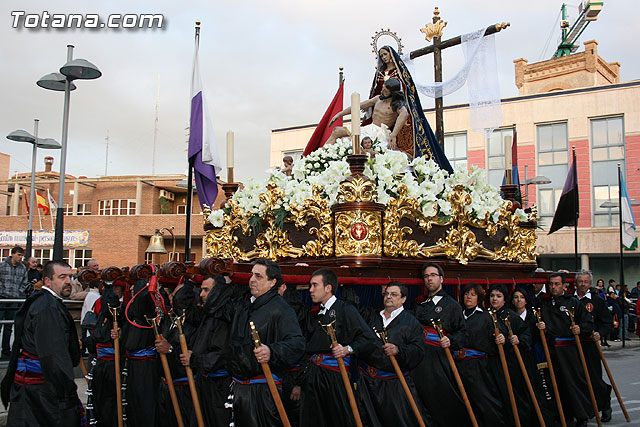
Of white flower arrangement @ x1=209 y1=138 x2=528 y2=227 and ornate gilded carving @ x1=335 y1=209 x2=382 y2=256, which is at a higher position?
white flower arrangement @ x1=209 y1=138 x2=528 y2=227

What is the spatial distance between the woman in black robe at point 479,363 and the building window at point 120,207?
3702cm

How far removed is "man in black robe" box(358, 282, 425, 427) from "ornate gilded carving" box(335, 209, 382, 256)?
400 mm

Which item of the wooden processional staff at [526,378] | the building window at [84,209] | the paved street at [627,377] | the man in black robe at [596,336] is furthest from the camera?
the building window at [84,209]

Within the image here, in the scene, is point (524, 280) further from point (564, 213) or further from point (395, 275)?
point (564, 213)

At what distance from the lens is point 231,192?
7590mm

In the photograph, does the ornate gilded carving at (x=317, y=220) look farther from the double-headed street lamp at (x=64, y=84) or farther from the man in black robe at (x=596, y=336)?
the double-headed street lamp at (x=64, y=84)

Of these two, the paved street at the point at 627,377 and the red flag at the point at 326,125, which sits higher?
the red flag at the point at 326,125

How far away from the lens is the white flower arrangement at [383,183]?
20.2 ft

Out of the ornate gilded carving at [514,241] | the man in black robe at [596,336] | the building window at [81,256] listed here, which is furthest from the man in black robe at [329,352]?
the building window at [81,256]

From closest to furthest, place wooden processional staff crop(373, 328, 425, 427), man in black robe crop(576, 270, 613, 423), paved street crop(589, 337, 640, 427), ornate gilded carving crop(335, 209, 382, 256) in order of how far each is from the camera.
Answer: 1. wooden processional staff crop(373, 328, 425, 427)
2. ornate gilded carving crop(335, 209, 382, 256)
3. man in black robe crop(576, 270, 613, 423)
4. paved street crop(589, 337, 640, 427)

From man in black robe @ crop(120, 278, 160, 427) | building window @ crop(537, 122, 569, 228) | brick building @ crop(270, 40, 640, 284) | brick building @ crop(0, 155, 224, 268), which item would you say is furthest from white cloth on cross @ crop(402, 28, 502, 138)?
brick building @ crop(0, 155, 224, 268)

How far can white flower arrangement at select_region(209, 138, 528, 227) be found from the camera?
6148mm

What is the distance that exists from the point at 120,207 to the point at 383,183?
38.0 metres

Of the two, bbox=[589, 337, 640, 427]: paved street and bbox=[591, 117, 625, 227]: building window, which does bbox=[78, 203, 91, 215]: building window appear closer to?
bbox=[591, 117, 625, 227]: building window
